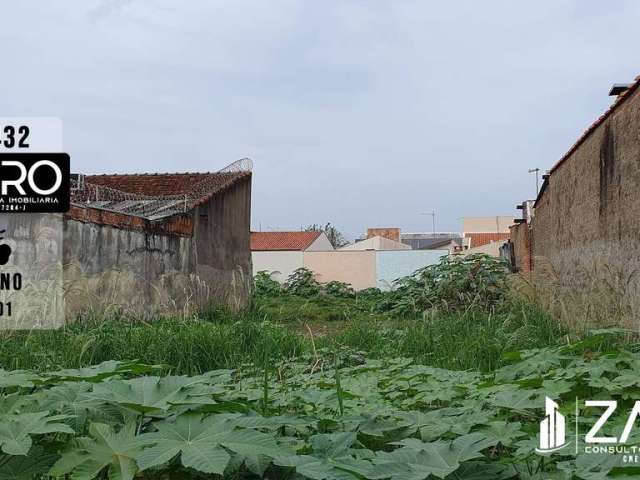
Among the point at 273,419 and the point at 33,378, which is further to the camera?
the point at 33,378

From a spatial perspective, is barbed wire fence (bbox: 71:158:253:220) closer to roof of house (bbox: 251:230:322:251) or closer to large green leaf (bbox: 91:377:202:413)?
large green leaf (bbox: 91:377:202:413)

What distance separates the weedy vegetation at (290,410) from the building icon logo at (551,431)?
4 centimetres

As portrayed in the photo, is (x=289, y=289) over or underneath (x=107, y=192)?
underneath

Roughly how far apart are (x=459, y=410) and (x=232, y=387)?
56.6 inches

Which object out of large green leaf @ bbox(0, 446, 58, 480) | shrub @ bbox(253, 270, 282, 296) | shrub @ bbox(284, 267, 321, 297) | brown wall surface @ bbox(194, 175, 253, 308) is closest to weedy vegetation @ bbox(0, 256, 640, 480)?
large green leaf @ bbox(0, 446, 58, 480)

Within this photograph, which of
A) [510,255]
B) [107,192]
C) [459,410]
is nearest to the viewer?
[459,410]

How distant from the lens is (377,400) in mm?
3162

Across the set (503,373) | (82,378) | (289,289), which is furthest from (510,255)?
(82,378)

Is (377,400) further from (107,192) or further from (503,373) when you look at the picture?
(107,192)

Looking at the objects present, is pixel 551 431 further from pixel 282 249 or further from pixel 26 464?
pixel 282 249

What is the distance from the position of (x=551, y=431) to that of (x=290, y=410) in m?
1.20

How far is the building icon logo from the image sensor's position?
2.04 metres

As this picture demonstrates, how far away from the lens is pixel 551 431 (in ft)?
7.33
